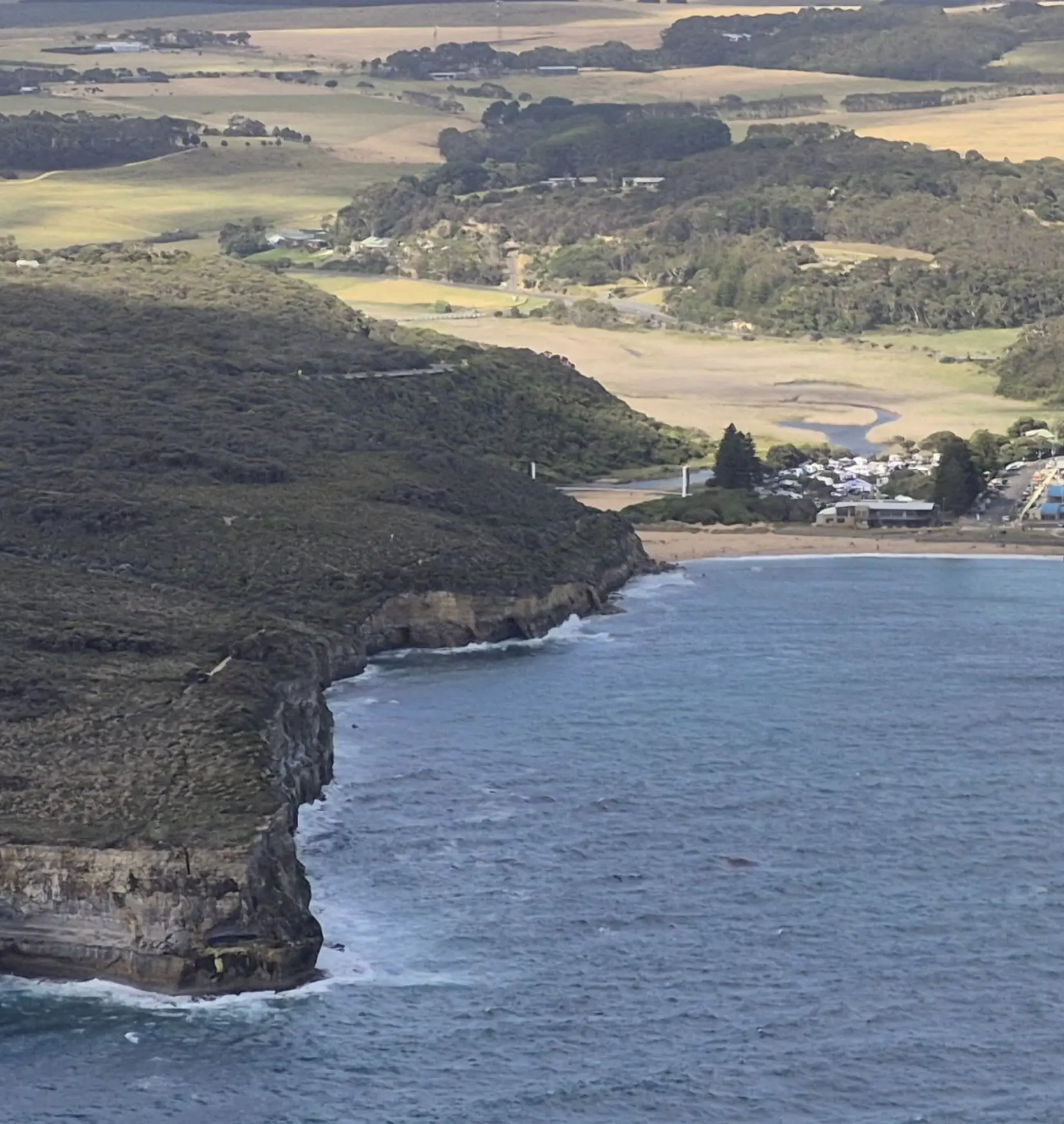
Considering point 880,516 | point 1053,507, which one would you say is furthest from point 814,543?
point 1053,507

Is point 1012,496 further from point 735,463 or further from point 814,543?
point 814,543

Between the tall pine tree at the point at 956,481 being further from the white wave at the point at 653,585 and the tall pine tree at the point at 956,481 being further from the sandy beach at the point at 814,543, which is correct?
the white wave at the point at 653,585

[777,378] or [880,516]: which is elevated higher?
[880,516]

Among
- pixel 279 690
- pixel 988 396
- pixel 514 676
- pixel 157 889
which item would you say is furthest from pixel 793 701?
pixel 988 396

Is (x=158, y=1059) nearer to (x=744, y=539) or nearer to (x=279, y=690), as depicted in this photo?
(x=279, y=690)

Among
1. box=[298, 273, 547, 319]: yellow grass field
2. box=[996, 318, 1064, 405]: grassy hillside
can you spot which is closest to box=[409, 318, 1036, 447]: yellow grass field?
box=[996, 318, 1064, 405]: grassy hillside

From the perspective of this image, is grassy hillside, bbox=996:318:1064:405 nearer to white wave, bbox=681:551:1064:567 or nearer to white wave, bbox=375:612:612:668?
white wave, bbox=681:551:1064:567
